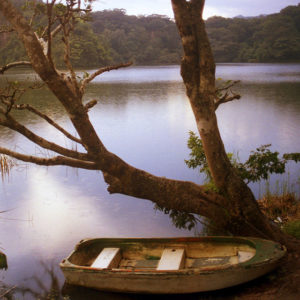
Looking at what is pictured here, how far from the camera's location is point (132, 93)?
2369cm

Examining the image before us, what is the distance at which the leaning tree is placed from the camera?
479 cm

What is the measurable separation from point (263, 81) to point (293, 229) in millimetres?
22891

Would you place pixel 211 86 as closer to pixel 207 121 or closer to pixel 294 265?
pixel 207 121

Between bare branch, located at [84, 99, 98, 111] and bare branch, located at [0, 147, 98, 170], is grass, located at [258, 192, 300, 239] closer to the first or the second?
bare branch, located at [0, 147, 98, 170]

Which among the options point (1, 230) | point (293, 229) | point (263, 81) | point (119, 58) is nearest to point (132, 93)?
point (263, 81)

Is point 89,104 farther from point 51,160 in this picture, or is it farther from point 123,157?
point 123,157

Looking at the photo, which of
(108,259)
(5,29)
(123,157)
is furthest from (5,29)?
(123,157)

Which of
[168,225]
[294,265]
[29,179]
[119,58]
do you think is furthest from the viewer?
[119,58]

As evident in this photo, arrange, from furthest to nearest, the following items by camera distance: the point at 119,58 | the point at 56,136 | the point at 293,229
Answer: the point at 119,58 < the point at 56,136 < the point at 293,229

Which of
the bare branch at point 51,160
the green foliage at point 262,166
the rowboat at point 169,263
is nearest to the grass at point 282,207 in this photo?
the green foliage at point 262,166

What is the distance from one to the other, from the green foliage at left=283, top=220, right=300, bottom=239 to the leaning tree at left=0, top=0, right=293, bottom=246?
27 cm

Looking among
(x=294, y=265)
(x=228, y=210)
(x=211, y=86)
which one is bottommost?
(x=294, y=265)

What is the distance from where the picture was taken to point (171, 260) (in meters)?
4.72

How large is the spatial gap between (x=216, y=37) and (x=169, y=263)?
166 ft
